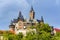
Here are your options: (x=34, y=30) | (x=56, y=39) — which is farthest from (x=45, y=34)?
(x=34, y=30)

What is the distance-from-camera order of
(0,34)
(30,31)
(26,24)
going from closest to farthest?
1. (30,31)
2. (0,34)
3. (26,24)

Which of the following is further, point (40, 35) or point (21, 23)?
point (21, 23)

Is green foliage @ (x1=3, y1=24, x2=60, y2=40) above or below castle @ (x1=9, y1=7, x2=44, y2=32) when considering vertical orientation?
below

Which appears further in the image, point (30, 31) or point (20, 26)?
point (20, 26)

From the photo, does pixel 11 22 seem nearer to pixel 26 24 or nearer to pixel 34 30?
pixel 26 24

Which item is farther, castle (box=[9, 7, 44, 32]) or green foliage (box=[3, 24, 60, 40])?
castle (box=[9, 7, 44, 32])

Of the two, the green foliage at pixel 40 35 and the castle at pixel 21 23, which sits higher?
the castle at pixel 21 23

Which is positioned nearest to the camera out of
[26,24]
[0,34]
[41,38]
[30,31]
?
[41,38]

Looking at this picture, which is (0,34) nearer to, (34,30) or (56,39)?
(34,30)

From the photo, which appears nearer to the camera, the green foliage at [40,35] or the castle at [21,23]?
the green foliage at [40,35]

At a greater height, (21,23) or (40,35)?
(21,23)

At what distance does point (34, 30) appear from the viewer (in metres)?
75.9

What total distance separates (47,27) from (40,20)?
34.1m

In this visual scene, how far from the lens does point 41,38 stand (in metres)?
67.3
